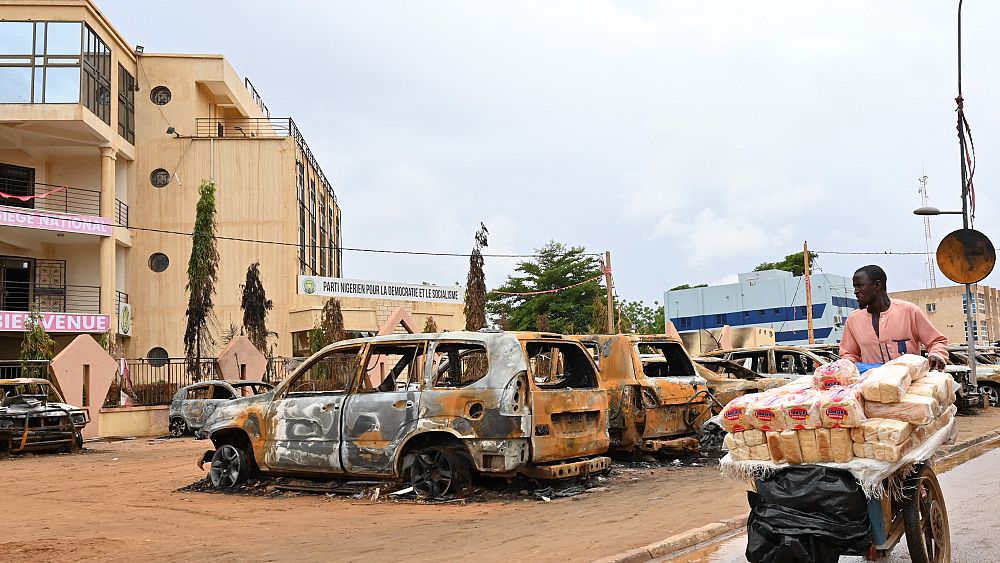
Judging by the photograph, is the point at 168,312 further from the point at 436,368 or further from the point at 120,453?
the point at 436,368

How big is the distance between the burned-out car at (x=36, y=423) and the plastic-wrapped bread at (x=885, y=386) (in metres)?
17.5

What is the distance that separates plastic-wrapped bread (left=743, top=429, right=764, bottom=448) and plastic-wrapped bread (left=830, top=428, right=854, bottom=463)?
15.5 inches

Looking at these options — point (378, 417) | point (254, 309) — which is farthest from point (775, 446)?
point (254, 309)

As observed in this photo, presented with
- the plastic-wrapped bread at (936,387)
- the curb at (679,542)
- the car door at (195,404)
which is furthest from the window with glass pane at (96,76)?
the plastic-wrapped bread at (936,387)

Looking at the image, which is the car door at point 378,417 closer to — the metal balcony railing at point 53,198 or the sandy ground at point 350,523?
the sandy ground at point 350,523

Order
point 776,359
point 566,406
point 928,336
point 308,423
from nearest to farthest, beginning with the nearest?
point 928,336
point 566,406
point 308,423
point 776,359

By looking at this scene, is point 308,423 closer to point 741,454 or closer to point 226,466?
point 226,466

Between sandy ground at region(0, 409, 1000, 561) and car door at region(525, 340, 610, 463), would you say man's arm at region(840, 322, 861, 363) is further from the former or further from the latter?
car door at region(525, 340, 610, 463)

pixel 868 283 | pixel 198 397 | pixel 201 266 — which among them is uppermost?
pixel 201 266

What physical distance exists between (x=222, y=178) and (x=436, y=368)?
102ft

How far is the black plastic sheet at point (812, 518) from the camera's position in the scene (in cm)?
477

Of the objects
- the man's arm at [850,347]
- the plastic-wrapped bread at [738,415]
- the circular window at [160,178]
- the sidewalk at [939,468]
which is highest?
the circular window at [160,178]

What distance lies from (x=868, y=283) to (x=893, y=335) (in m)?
0.41

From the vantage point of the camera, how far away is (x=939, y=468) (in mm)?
11320
